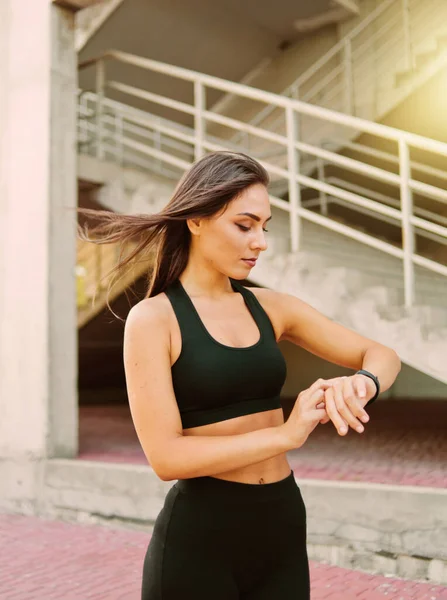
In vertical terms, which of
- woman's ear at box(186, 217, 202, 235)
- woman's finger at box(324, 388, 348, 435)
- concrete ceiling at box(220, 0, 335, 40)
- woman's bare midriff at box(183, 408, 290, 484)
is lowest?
woman's bare midriff at box(183, 408, 290, 484)

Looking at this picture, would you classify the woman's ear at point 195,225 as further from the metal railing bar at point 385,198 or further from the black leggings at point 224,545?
the metal railing bar at point 385,198

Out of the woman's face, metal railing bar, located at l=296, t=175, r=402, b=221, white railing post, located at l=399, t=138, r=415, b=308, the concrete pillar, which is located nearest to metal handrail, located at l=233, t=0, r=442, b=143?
metal railing bar, located at l=296, t=175, r=402, b=221

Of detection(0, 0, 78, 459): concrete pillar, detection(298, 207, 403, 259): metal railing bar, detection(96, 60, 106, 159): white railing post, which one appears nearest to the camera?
detection(298, 207, 403, 259): metal railing bar

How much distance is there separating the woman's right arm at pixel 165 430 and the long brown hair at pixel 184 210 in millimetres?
222

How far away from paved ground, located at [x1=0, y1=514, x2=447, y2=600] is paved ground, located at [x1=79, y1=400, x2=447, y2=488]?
0.72 m

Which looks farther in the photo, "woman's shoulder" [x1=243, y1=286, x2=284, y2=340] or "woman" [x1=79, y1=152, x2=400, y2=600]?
"woman's shoulder" [x1=243, y1=286, x2=284, y2=340]

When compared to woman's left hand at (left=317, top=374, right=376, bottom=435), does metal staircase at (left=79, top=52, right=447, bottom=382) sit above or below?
above

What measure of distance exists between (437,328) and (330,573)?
1764mm

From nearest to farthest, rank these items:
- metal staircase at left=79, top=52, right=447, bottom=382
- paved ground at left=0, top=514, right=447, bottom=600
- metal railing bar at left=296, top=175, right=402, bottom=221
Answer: paved ground at left=0, top=514, right=447, bottom=600
metal staircase at left=79, top=52, right=447, bottom=382
metal railing bar at left=296, top=175, right=402, bottom=221

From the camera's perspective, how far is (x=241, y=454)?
1353 mm

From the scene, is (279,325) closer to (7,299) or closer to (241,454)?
(241,454)

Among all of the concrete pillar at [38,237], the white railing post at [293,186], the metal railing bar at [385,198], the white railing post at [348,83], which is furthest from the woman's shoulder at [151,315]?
the white railing post at [348,83]

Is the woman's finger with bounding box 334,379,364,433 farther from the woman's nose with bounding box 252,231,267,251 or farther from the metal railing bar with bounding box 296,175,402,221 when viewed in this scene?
the metal railing bar with bounding box 296,175,402,221

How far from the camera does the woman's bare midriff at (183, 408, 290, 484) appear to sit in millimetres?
1495
